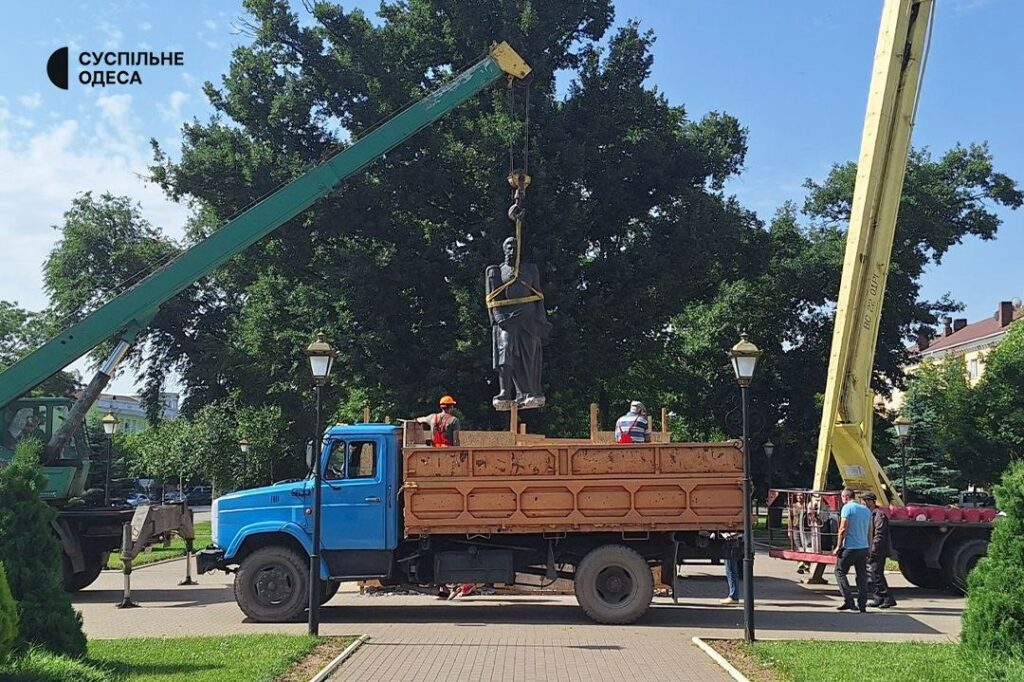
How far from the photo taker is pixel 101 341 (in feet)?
60.4

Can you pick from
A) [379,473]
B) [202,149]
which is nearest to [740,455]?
[379,473]

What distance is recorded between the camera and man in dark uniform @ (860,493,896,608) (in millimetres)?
15617

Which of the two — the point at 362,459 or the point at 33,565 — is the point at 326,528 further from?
the point at 33,565

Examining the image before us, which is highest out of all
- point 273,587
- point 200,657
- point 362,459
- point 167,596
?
point 362,459

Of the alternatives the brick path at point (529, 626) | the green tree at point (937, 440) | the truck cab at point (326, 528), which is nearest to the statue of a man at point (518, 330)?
the truck cab at point (326, 528)

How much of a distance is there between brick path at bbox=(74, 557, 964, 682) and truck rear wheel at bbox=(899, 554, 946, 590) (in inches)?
8.5

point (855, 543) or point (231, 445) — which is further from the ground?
point (231, 445)

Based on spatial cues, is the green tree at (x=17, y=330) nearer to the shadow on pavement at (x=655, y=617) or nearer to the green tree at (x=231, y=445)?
the green tree at (x=231, y=445)

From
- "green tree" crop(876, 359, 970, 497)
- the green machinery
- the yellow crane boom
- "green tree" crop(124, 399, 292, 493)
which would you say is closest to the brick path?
the green machinery

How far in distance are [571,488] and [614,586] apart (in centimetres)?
159

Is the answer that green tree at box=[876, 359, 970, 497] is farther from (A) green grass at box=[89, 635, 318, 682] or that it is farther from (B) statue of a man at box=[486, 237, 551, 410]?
(A) green grass at box=[89, 635, 318, 682]

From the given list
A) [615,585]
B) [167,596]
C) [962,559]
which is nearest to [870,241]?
[962,559]

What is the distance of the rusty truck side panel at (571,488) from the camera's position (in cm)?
1342

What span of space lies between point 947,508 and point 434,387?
12769 millimetres
